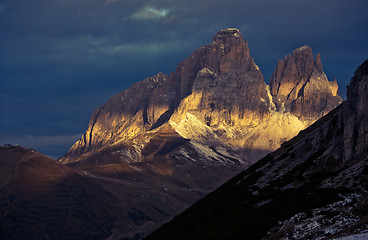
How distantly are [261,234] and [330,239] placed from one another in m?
→ 16.5

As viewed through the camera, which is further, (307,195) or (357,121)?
(357,121)

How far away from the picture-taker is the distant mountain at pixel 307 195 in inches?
2766

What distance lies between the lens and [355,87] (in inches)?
3969

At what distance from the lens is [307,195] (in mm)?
84562

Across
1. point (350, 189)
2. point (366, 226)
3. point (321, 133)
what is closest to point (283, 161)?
point (321, 133)

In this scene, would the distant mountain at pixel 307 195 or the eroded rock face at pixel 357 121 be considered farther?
the eroded rock face at pixel 357 121

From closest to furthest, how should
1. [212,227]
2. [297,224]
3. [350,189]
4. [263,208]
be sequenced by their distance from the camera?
[297,224]
[350,189]
[263,208]
[212,227]

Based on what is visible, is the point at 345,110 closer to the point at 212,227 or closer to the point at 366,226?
the point at 212,227

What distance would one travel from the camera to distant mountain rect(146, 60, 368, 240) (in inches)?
2766

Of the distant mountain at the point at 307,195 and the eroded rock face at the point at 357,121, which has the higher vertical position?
the eroded rock face at the point at 357,121

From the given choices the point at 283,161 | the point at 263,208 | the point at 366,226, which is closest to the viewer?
the point at 366,226

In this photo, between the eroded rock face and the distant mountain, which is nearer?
the distant mountain

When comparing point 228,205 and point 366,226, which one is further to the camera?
point 228,205

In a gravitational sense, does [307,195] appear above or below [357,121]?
below
